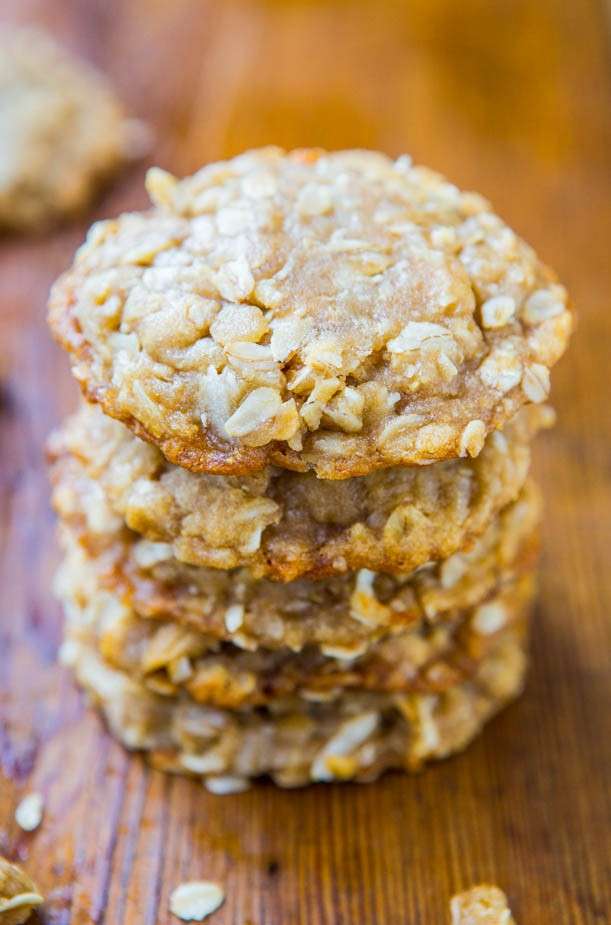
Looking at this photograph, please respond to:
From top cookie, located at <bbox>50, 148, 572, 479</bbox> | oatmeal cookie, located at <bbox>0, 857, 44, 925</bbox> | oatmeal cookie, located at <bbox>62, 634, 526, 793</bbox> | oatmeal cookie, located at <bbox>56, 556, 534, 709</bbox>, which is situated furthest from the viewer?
oatmeal cookie, located at <bbox>62, 634, 526, 793</bbox>

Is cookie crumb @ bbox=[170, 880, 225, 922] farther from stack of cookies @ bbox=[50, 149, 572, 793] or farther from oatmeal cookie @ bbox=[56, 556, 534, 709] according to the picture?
oatmeal cookie @ bbox=[56, 556, 534, 709]

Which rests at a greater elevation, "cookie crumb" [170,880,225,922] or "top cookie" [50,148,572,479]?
"top cookie" [50,148,572,479]

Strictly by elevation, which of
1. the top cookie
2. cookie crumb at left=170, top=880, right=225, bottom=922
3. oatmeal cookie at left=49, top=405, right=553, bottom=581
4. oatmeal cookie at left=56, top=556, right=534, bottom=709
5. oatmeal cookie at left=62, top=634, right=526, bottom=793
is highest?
the top cookie

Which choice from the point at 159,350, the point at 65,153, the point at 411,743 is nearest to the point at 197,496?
the point at 159,350

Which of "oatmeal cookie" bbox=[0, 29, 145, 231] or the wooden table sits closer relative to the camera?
the wooden table

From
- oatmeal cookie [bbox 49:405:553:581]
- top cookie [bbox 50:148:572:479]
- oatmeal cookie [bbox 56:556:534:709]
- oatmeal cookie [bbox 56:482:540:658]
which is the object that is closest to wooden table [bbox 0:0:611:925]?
oatmeal cookie [bbox 56:556:534:709]

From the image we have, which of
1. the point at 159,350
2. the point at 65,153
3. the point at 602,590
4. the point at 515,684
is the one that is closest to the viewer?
the point at 159,350

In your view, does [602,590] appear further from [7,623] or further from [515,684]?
[7,623]

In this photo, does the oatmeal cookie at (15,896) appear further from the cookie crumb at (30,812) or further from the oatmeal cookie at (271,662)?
the oatmeal cookie at (271,662)
